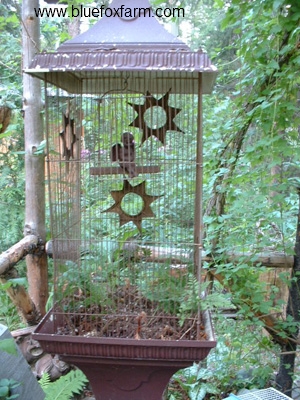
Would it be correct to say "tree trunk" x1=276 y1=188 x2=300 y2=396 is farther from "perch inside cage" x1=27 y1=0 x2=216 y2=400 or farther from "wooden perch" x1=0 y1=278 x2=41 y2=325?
"wooden perch" x1=0 y1=278 x2=41 y2=325

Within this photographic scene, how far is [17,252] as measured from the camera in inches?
105

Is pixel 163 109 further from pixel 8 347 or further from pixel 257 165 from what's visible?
pixel 8 347

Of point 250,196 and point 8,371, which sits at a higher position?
point 250,196

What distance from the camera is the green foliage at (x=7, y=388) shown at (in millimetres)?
1299

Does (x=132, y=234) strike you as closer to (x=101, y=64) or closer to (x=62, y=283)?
(x=62, y=283)

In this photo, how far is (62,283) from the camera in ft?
5.65

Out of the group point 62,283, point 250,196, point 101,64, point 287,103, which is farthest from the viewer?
point 250,196

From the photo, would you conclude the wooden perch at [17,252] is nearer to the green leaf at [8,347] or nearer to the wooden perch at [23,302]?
the wooden perch at [23,302]

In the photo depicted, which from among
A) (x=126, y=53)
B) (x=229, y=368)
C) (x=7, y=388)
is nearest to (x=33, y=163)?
(x=126, y=53)

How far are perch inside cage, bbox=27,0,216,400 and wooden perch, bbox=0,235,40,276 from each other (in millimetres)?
693

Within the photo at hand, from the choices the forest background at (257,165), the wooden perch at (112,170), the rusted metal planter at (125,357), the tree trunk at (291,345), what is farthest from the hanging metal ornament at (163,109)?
the tree trunk at (291,345)

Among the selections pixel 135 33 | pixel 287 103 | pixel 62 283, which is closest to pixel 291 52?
pixel 287 103

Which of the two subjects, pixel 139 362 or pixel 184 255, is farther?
pixel 184 255

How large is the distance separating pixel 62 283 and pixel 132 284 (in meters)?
0.31
